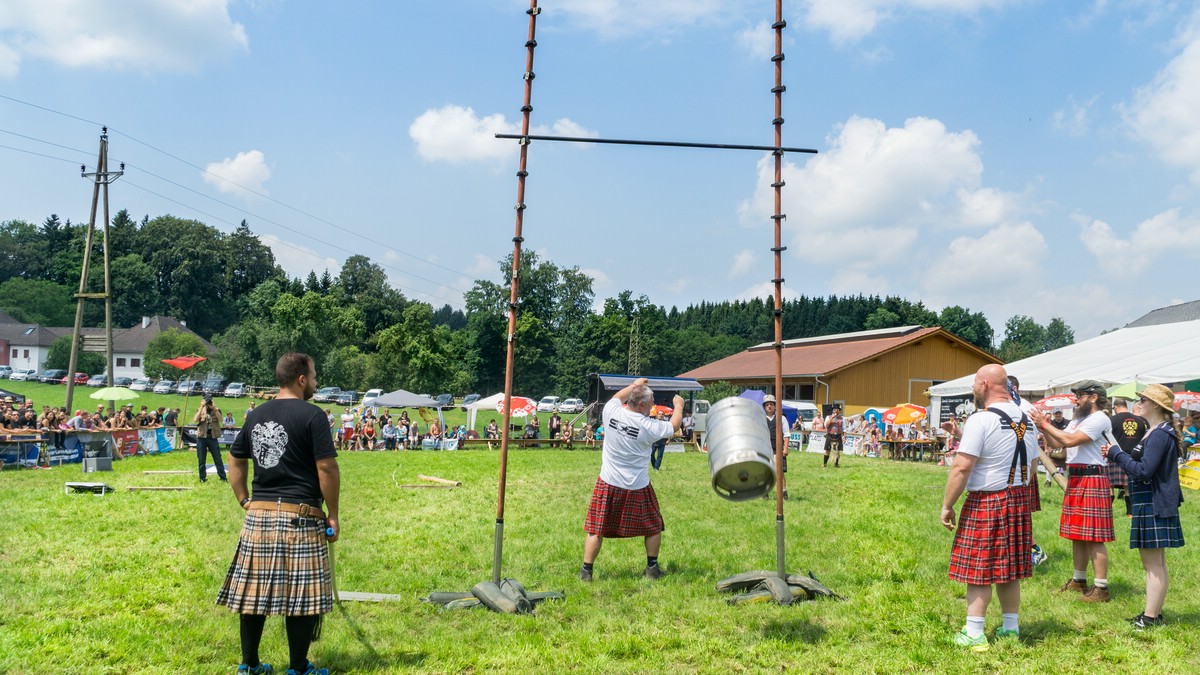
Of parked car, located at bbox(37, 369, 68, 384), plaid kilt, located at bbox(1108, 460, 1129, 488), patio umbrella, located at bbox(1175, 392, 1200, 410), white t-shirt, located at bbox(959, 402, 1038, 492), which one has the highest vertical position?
parked car, located at bbox(37, 369, 68, 384)

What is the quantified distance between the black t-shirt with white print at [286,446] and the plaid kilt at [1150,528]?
4.60m

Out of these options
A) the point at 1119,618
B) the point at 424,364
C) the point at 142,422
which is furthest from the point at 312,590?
the point at 424,364

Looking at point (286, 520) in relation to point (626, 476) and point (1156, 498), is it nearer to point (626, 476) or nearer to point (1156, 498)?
point (626, 476)

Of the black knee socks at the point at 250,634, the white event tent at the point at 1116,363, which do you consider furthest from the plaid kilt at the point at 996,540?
the white event tent at the point at 1116,363

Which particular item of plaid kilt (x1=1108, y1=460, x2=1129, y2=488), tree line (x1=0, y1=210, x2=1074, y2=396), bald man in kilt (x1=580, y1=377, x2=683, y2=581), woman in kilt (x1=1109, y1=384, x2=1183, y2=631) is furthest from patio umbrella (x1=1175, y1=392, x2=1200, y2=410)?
tree line (x1=0, y1=210, x2=1074, y2=396)

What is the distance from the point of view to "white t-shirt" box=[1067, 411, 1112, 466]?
5.52 metres

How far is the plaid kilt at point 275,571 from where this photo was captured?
3922mm

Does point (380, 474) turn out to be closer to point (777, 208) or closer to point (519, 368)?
point (777, 208)

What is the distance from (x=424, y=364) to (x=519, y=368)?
1454cm

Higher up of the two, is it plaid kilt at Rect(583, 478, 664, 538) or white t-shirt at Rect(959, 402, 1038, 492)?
white t-shirt at Rect(959, 402, 1038, 492)

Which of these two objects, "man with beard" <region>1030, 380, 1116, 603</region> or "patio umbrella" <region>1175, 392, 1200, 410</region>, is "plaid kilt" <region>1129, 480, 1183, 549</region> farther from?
"patio umbrella" <region>1175, 392, 1200, 410</region>

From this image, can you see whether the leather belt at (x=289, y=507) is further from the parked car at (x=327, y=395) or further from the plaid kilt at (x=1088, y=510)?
the parked car at (x=327, y=395)

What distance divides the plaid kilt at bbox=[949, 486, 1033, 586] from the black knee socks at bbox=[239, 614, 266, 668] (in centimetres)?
355

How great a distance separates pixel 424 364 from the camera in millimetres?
52656
